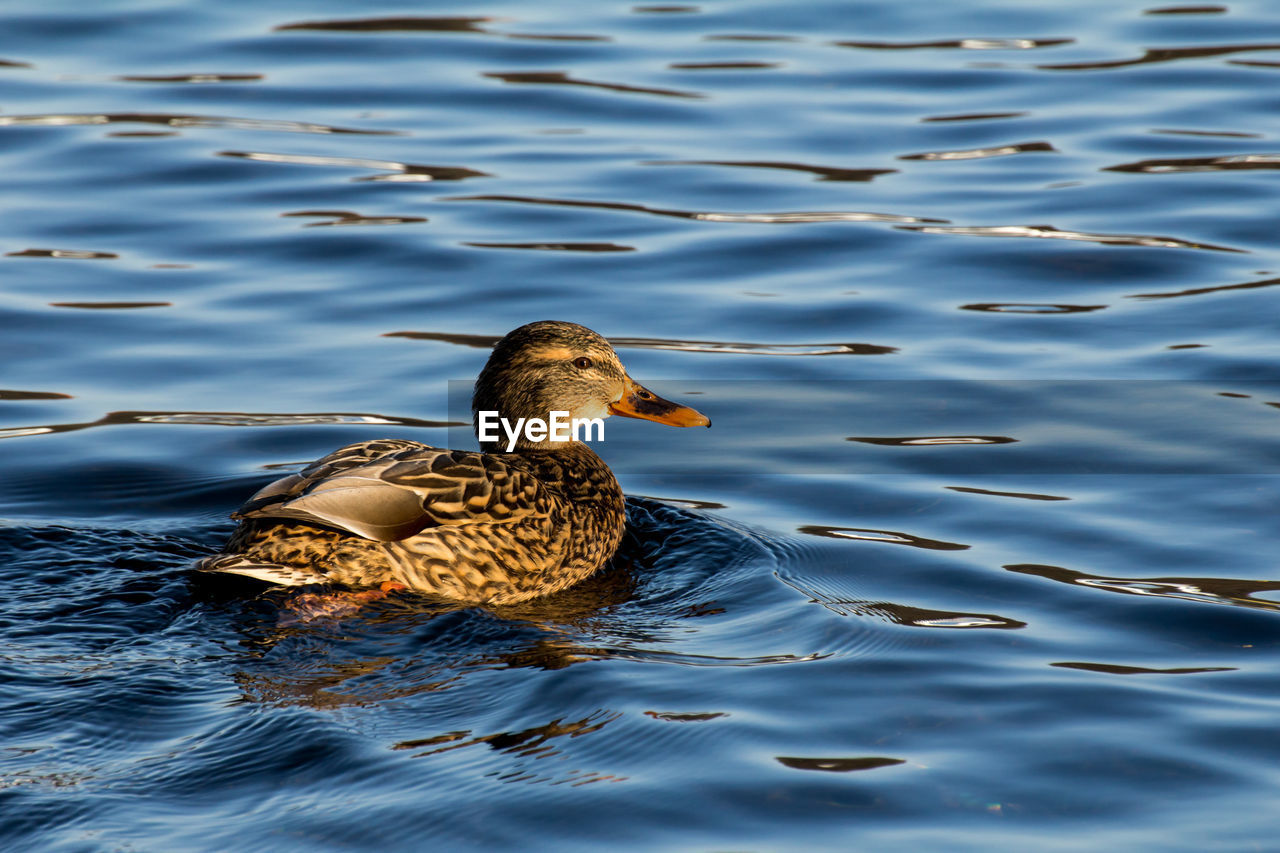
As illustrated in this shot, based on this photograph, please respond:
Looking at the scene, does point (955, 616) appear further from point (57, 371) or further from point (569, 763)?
point (57, 371)

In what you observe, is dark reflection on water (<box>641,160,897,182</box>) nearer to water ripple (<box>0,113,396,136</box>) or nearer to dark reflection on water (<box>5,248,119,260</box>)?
water ripple (<box>0,113,396,136</box>)

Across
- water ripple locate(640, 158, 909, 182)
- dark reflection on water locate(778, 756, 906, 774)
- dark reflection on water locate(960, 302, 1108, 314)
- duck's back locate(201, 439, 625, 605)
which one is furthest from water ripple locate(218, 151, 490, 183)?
dark reflection on water locate(778, 756, 906, 774)

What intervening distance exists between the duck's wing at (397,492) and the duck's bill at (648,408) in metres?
0.84

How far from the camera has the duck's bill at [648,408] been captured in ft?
25.3

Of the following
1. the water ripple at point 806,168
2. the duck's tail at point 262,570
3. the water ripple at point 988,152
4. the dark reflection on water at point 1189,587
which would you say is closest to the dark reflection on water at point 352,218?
the water ripple at point 806,168

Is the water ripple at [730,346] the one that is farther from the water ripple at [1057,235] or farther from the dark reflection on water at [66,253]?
the dark reflection on water at [66,253]

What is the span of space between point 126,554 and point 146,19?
38.2 ft

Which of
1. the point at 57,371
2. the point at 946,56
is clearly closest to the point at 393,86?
the point at 946,56

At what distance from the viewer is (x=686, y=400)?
30.4 ft

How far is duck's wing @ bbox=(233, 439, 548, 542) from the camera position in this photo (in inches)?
251

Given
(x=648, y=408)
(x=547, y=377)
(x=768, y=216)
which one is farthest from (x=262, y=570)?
(x=768, y=216)

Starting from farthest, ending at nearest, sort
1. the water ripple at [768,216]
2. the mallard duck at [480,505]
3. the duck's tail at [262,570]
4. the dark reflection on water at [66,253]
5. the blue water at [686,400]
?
1. the water ripple at [768,216]
2. the dark reflection on water at [66,253]
3. the mallard duck at [480,505]
4. the duck's tail at [262,570]
5. the blue water at [686,400]

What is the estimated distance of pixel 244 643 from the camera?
19.9 feet

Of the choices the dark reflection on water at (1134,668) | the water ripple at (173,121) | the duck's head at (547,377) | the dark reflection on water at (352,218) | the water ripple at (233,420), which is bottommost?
the dark reflection on water at (1134,668)
